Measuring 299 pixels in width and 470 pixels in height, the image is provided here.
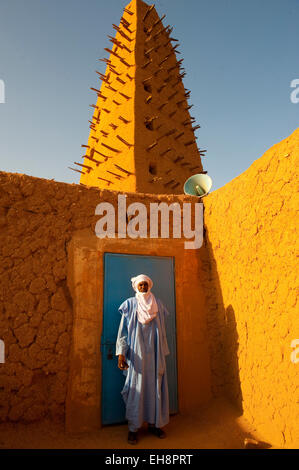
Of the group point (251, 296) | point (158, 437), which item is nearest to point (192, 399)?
point (158, 437)

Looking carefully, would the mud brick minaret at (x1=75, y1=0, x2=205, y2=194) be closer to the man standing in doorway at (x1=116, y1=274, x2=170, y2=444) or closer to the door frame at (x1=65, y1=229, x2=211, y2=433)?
the door frame at (x1=65, y1=229, x2=211, y2=433)

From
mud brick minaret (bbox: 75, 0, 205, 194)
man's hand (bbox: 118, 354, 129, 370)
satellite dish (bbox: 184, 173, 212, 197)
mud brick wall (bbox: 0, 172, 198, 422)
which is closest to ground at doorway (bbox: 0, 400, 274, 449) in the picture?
mud brick wall (bbox: 0, 172, 198, 422)

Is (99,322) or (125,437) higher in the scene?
(99,322)

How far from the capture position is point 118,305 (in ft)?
11.6

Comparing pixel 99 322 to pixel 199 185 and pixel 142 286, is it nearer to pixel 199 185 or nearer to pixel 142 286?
pixel 142 286

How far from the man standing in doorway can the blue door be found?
0.22 metres

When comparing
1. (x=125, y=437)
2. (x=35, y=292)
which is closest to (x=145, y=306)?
(x=35, y=292)

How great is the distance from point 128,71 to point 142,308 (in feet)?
24.2

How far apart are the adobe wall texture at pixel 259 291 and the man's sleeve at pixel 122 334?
133 centimetres

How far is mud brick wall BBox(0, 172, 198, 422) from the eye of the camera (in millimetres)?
3023

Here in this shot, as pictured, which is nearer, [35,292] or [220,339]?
[35,292]

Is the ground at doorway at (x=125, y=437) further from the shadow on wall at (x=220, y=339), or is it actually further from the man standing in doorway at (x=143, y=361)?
the shadow on wall at (x=220, y=339)

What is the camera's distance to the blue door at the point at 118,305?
3293 millimetres

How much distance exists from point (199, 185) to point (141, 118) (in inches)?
133
